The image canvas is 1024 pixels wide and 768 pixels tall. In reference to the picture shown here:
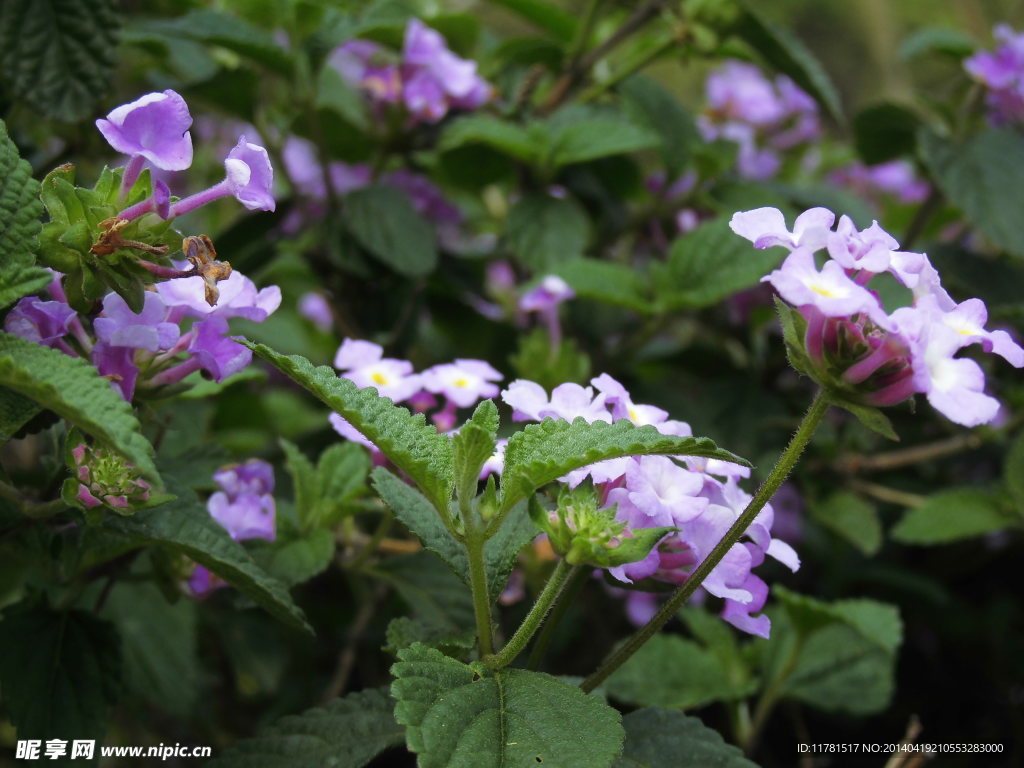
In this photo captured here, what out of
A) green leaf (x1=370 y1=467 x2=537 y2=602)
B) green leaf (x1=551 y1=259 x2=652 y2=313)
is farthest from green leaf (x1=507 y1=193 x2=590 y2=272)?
green leaf (x1=370 y1=467 x2=537 y2=602)

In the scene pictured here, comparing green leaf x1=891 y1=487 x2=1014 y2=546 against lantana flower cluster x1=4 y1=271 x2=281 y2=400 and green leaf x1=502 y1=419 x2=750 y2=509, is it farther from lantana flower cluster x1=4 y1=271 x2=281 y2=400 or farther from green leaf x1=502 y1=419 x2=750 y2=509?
lantana flower cluster x1=4 y1=271 x2=281 y2=400

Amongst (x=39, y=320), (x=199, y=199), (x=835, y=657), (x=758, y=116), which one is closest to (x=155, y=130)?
(x=199, y=199)

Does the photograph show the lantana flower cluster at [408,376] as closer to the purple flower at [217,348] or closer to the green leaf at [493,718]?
the purple flower at [217,348]

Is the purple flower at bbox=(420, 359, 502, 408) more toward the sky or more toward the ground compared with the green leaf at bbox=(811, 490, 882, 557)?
more toward the sky

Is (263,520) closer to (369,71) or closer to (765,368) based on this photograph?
(369,71)

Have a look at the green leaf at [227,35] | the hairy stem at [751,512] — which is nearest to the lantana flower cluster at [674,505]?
the hairy stem at [751,512]

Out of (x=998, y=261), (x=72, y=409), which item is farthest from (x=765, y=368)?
(x=72, y=409)
